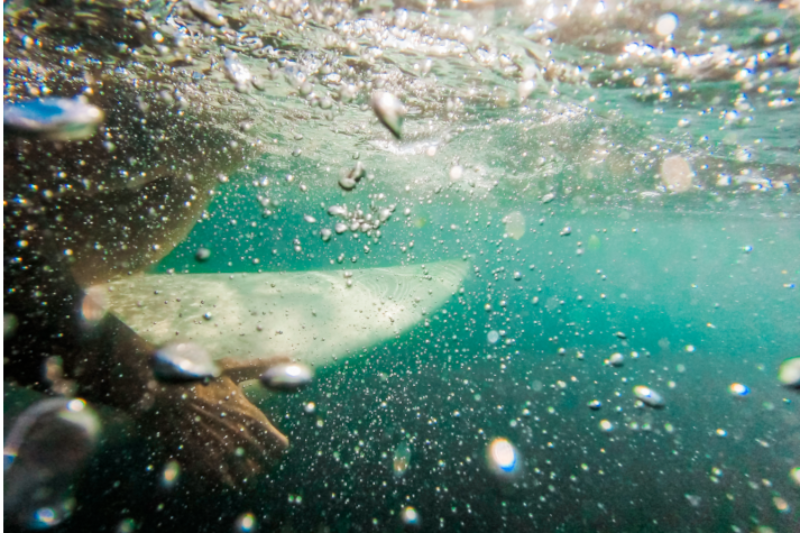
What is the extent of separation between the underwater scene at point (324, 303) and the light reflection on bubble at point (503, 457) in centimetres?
7

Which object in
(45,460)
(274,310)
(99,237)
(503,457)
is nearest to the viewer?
(45,460)

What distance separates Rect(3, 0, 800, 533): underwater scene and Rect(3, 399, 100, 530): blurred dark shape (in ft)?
0.10

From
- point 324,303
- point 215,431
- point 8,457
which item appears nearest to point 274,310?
point 324,303

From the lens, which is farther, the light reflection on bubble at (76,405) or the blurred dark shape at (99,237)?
the light reflection on bubble at (76,405)

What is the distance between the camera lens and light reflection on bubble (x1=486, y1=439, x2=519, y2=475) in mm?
6039

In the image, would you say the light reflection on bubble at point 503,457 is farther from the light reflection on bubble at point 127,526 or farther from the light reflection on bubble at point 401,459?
the light reflection on bubble at point 127,526

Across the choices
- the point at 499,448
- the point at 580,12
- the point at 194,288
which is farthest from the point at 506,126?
the point at 194,288

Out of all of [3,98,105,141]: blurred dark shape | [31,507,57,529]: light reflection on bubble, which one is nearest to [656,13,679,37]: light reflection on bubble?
[3,98,105,141]: blurred dark shape

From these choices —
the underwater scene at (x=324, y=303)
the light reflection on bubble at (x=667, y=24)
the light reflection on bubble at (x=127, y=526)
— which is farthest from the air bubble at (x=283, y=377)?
the light reflection on bubble at (x=667, y=24)

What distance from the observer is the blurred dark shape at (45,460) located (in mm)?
3721

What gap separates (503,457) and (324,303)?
5936 mm

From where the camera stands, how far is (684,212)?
23984 mm

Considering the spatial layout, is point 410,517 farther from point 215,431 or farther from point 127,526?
point 127,526

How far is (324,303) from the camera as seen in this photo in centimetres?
984
